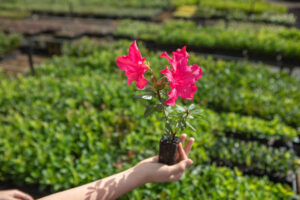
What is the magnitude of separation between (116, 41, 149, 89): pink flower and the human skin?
56 centimetres

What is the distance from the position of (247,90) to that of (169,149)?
11.2 feet

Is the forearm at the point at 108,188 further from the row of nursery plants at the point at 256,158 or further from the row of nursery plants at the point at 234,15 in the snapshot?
the row of nursery plants at the point at 234,15

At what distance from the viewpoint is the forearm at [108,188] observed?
131 centimetres

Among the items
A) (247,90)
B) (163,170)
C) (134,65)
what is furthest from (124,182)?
(247,90)

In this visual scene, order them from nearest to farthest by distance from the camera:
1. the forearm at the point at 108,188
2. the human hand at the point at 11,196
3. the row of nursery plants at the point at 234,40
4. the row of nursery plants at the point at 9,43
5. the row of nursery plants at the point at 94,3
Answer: the forearm at the point at 108,188
the human hand at the point at 11,196
the row of nursery plants at the point at 234,40
the row of nursery plants at the point at 9,43
the row of nursery plants at the point at 94,3

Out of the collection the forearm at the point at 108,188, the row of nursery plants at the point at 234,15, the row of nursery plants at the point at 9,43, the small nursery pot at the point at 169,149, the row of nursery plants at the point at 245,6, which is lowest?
the forearm at the point at 108,188

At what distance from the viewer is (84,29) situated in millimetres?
9977

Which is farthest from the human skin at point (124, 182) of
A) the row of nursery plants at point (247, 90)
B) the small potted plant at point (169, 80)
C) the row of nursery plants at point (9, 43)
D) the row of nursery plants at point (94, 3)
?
the row of nursery plants at point (94, 3)

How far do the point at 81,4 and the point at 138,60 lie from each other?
56.5ft

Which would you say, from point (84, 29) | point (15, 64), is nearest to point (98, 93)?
point (15, 64)

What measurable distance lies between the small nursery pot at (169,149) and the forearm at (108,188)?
17 centimetres

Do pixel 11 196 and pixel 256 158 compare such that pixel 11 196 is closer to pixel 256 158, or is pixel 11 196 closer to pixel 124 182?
pixel 124 182

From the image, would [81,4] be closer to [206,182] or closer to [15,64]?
[15,64]

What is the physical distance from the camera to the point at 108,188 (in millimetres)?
1340
